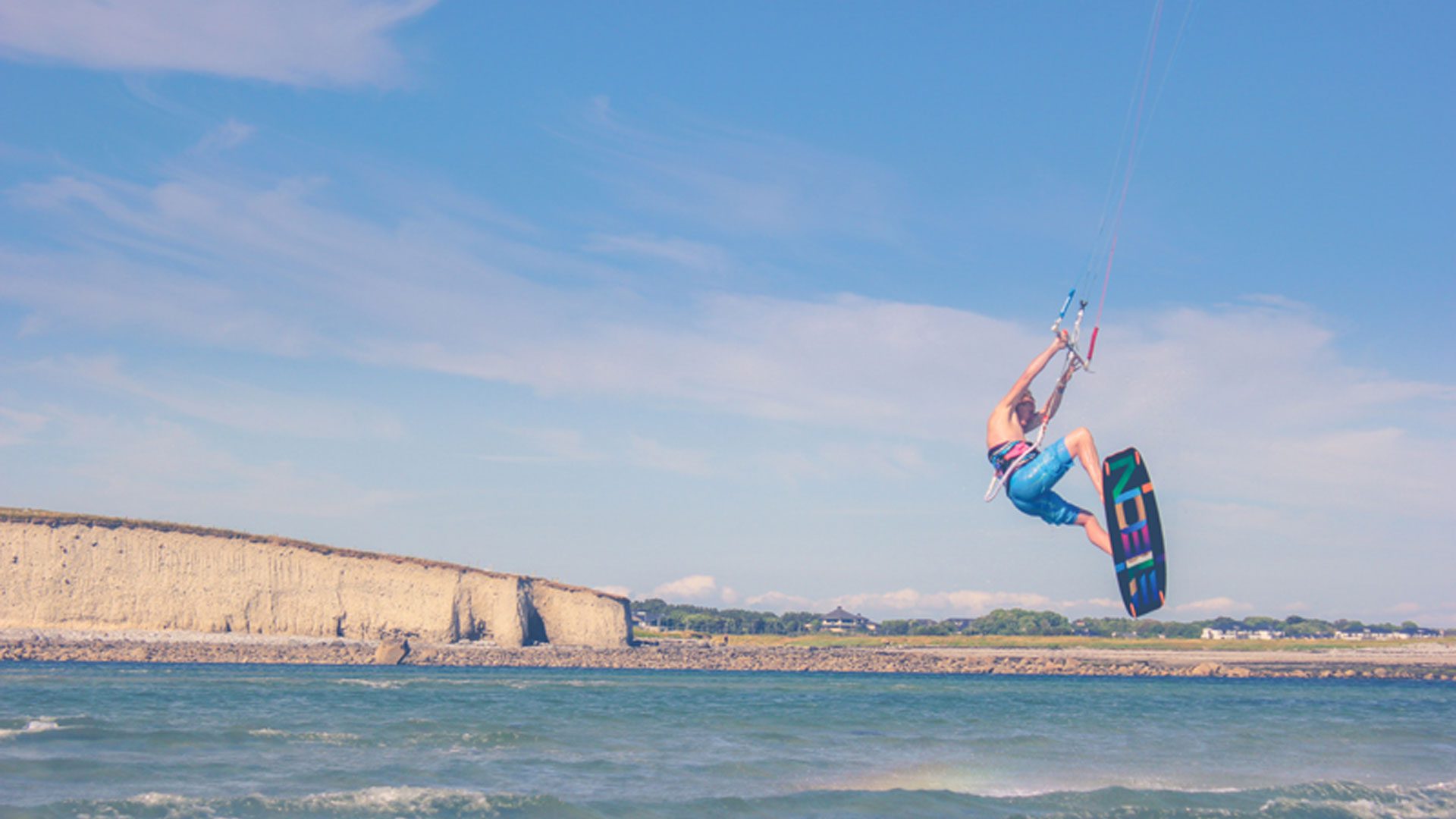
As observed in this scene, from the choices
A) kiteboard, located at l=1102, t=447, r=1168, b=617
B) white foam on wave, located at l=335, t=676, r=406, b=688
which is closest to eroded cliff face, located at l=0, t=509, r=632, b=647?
white foam on wave, located at l=335, t=676, r=406, b=688

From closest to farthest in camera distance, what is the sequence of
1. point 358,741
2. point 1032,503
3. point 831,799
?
point 1032,503 → point 831,799 → point 358,741

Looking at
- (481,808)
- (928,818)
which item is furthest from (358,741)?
(928,818)

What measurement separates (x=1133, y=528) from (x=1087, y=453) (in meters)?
0.65

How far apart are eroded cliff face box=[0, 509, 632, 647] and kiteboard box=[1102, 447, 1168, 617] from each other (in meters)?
52.8

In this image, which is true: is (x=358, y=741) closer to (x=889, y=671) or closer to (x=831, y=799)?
(x=831, y=799)

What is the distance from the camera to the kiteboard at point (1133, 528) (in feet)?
25.9

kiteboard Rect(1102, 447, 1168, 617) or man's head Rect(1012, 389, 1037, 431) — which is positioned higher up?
man's head Rect(1012, 389, 1037, 431)

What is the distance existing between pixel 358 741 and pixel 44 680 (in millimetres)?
18331

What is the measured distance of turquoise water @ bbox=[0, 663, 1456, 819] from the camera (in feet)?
46.9

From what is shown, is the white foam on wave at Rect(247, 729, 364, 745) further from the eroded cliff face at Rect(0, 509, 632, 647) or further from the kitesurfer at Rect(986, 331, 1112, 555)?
the eroded cliff face at Rect(0, 509, 632, 647)

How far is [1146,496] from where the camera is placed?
793cm

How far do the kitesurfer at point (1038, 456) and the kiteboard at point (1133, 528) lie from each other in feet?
0.43

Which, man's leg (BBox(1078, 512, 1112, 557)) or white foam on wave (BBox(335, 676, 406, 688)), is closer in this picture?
man's leg (BBox(1078, 512, 1112, 557))

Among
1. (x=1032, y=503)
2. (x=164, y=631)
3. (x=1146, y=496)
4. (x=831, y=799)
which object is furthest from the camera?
(x=164, y=631)
